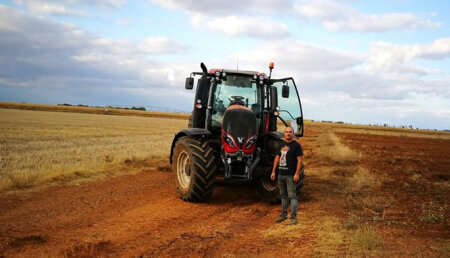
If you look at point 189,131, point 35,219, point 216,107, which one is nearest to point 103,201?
point 35,219

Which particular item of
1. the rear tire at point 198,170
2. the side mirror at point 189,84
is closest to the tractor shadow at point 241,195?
the rear tire at point 198,170

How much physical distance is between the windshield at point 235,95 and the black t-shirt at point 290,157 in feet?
7.64

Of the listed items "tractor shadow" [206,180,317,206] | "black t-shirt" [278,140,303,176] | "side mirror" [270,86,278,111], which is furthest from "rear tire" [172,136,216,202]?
"side mirror" [270,86,278,111]

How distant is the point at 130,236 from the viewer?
19.5 ft

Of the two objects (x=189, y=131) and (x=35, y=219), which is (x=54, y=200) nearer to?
(x=35, y=219)

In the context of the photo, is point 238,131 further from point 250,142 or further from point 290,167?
point 290,167

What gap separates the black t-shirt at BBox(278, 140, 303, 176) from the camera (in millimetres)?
6832

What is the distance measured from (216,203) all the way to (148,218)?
1.74 m

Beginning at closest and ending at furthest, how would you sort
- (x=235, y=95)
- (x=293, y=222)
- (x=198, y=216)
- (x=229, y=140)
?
(x=293, y=222) < (x=198, y=216) < (x=229, y=140) < (x=235, y=95)

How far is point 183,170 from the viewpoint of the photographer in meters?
8.67

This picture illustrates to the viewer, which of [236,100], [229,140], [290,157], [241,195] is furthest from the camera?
[241,195]

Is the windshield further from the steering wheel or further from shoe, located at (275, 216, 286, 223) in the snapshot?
shoe, located at (275, 216, 286, 223)

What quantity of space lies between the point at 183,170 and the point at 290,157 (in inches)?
108

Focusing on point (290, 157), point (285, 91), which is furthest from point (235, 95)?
point (290, 157)
